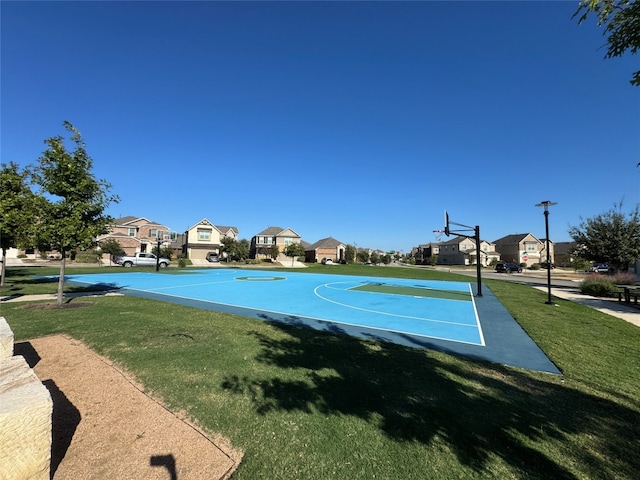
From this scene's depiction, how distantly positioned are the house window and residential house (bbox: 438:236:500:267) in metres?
65.5

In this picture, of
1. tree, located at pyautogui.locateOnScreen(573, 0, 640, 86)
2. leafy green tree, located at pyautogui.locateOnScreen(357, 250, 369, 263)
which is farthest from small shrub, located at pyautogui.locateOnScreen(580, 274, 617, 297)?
leafy green tree, located at pyautogui.locateOnScreen(357, 250, 369, 263)

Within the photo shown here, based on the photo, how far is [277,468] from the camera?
121 inches

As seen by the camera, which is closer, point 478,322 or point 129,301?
point 478,322

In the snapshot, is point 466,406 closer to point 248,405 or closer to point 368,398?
point 368,398

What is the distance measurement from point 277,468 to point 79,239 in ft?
38.0

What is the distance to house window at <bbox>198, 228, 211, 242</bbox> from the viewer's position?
63625 mm

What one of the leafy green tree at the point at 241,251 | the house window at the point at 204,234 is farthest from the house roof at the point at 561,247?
the house window at the point at 204,234

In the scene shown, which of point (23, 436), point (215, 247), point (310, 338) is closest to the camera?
point (23, 436)

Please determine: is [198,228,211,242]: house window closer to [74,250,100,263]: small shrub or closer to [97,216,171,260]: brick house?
[97,216,171,260]: brick house

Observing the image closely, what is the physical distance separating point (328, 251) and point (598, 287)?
216 ft

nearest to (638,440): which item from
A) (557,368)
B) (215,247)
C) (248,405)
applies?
(557,368)

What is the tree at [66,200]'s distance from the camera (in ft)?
34.0

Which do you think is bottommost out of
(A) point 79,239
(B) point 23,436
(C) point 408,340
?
(C) point 408,340

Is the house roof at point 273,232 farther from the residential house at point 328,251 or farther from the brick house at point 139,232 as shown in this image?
the brick house at point 139,232
